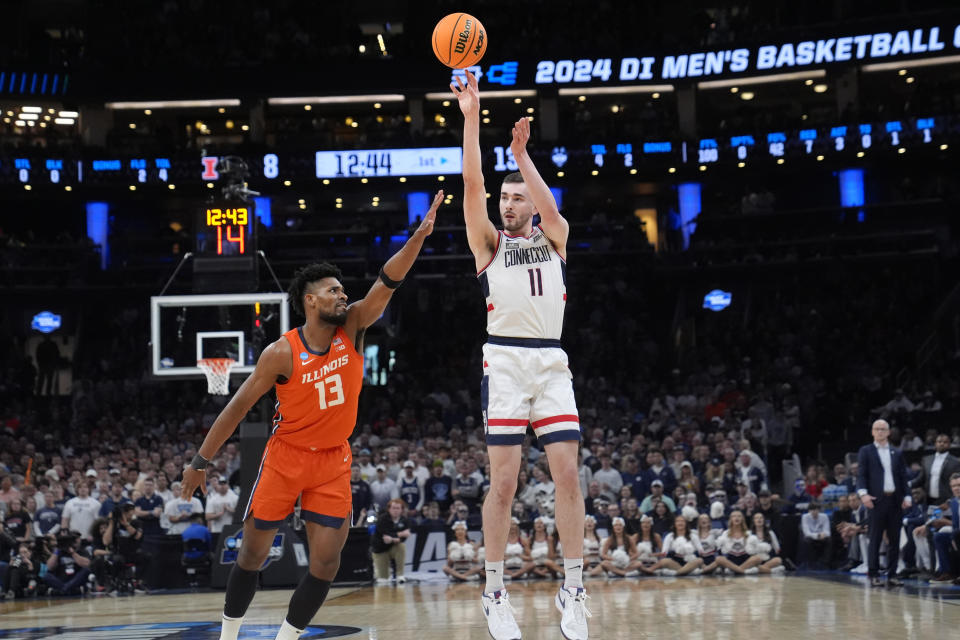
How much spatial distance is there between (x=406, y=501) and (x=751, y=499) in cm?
522

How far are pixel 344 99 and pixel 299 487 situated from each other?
95.1 ft

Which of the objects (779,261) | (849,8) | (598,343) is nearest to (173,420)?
(598,343)

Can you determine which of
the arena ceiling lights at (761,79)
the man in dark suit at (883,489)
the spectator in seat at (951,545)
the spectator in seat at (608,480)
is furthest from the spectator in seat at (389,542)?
the arena ceiling lights at (761,79)

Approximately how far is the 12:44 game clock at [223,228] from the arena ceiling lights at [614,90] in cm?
1957

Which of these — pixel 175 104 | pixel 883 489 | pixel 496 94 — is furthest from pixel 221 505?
pixel 175 104

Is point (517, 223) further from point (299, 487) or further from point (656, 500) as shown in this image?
point (656, 500)

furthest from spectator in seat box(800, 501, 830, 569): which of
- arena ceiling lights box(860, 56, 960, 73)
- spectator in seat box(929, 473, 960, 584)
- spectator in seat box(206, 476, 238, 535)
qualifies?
arena ceiling lights box(860, 56, 960, 73)

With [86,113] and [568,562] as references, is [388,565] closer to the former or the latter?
[568,562]

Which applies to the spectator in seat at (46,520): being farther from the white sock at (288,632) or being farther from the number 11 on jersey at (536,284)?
the number 11 on jersey at (536,284)

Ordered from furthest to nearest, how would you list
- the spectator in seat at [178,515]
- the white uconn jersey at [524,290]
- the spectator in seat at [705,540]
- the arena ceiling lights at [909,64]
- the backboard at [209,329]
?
the arena ceiling lights at [909,64], the spectator in seat at [178,515], the spectator in seat at [705,540], the backboard at [209,329], the white uconn jersey at [524,290]

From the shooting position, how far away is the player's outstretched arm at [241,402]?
240 inches

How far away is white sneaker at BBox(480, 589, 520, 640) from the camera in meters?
6.36

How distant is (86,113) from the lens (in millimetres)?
34000

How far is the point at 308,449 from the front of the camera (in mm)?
6340
